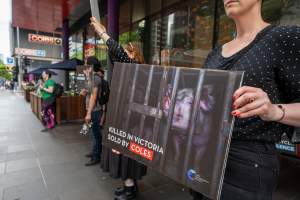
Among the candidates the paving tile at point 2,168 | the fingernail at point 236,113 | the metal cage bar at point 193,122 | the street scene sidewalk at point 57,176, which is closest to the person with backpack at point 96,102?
the street scene sidewalk at point 57,176

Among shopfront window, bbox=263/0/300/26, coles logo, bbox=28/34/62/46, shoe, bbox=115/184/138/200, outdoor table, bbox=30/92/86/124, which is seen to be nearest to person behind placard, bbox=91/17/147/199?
shoe, bbox=115/184/138/200

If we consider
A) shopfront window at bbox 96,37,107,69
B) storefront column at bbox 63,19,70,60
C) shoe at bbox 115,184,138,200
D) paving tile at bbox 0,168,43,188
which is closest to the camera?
shoe at bbox 115,184,138,200

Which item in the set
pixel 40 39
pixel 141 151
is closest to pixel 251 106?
pixel 141 151

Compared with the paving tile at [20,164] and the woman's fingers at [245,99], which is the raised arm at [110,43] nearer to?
the woman's fingers at [245,99]

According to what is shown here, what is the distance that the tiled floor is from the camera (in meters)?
3.65

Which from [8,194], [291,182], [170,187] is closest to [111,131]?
[170,187]

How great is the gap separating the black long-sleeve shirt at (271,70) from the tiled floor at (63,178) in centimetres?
281

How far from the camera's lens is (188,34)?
7383 mm

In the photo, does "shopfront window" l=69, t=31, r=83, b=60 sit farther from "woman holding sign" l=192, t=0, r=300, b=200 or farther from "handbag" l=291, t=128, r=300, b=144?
"handbag" l=291, t=128, r=300, b=144

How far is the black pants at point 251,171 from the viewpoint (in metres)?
1.04

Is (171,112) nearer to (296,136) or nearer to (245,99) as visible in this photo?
(245,99)

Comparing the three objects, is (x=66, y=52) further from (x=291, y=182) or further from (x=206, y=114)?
(x=206, y=114)

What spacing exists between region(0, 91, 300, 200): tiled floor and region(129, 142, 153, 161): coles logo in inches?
99.1

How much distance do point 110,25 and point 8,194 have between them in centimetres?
490
